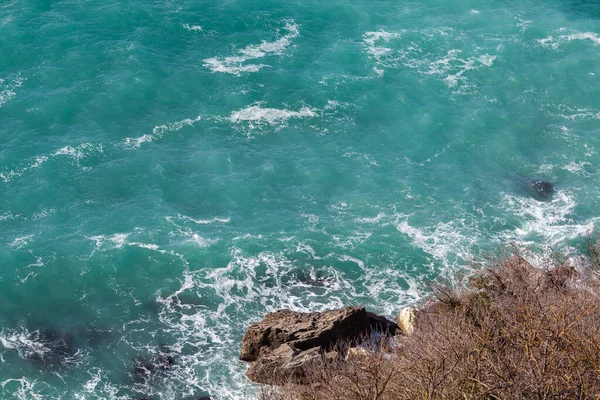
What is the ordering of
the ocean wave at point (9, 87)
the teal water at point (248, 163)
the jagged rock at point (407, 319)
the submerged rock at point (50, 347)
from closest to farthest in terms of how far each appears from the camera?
the submerged rock at point (50, 347), the jagged rock at point (407, 319), the teal water at point (248, 163), the ocean wave at point (9, 87)

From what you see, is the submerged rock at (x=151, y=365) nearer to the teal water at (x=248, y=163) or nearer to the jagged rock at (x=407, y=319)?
the teal water at (x=248, y=163)

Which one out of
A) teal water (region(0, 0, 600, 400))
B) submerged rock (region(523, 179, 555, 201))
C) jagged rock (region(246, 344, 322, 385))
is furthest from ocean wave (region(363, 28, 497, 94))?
jagged rock (region(246, 344, 322, 385))

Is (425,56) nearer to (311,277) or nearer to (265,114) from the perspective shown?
(265,114)

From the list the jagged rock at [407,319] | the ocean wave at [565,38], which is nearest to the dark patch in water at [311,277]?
the jagged rock at [407,319]

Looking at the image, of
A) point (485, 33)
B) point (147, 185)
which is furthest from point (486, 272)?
point (485, 33)

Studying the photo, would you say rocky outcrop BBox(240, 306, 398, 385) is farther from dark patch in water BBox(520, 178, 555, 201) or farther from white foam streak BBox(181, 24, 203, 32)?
white foam streak BBox(181, 24, 203, 32)
